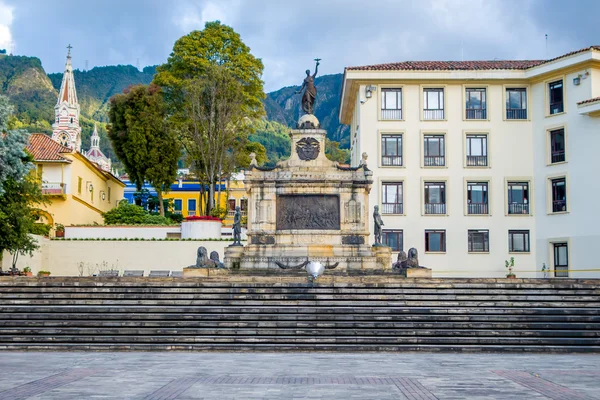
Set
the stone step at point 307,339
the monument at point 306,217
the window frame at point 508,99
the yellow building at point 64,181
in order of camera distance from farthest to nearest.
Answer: the yellow building at point 64,181
the window frame at point 508,99
the monument at point 306,217
the stone step at point 307,339

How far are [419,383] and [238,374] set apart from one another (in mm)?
3452

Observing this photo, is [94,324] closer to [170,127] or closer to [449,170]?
[449,170]

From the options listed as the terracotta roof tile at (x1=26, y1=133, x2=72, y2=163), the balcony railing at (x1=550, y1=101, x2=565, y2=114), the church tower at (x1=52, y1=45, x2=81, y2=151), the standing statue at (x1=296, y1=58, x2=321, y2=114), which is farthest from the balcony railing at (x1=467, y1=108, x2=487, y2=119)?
the church tower at (x1=52, y1=45, x2=81, y2=151)

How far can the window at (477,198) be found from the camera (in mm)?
41250

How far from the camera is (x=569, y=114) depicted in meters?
40.3

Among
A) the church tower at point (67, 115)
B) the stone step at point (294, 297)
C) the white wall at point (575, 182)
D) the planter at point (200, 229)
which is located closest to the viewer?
the stone step at point (294, 297)

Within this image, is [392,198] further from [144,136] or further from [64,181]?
[64,181]

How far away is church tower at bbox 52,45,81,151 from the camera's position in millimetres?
119062

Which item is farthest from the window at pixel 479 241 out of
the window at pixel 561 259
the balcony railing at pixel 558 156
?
the balcony railing at pixel 558 156

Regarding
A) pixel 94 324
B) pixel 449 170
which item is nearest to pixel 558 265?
pixel 449 170

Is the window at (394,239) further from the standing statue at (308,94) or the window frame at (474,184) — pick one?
the standing statue at (308,94)

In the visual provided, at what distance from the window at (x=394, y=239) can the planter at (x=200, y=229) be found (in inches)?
356

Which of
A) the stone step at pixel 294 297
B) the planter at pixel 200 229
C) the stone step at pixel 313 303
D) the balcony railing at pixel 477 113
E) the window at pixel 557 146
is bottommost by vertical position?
the stone step at pixel 313 303

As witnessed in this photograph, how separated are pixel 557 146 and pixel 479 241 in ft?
21.6
